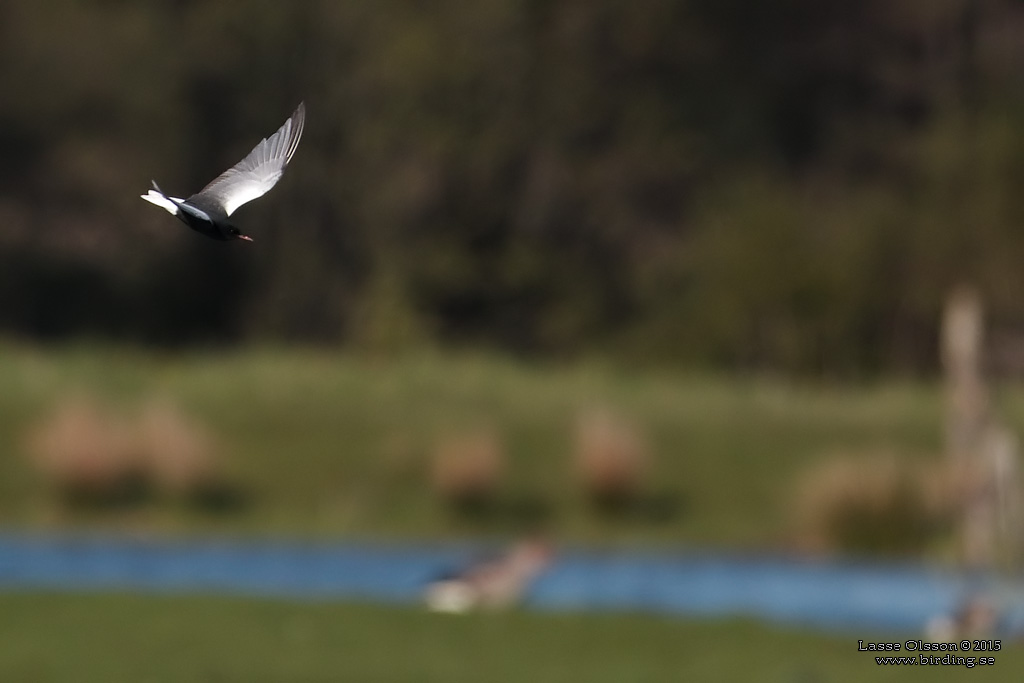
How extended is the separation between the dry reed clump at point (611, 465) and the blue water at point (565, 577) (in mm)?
1397

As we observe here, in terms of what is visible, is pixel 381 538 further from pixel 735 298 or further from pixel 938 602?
pixel 735 298

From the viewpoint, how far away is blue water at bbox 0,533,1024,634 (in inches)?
593

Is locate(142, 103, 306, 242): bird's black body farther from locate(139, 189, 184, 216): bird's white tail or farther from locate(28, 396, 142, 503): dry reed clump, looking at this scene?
locate(28, 396, 142, 503): dry reed clump

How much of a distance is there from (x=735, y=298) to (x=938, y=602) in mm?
16818

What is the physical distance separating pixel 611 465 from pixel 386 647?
33.4 feet

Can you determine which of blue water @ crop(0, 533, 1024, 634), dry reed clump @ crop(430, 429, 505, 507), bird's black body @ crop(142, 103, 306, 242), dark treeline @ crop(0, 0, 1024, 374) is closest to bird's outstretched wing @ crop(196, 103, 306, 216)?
bird's black body @ crop(142, 103, 306, 242)

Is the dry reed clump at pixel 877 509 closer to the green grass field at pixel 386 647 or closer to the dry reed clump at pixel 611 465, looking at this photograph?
the dry reed clump at pixel 611 465

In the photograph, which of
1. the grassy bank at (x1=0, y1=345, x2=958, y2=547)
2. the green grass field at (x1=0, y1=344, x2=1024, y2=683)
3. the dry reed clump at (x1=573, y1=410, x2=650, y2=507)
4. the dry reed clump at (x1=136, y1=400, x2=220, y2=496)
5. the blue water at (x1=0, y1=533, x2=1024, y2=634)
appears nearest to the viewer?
the green grass field at (x1=0, y1=344, x2=1024, y2=683)

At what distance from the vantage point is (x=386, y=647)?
Answer: 37.1ft

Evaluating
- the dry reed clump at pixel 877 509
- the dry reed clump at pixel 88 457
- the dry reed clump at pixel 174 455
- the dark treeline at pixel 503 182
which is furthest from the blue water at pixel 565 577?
the dark treeline at pixel 503 182

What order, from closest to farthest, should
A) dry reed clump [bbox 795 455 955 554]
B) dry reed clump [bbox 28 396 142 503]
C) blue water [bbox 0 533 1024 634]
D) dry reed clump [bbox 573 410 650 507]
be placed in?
blue water [bbox 0 533 1024 634], dry reed clump [bbox 795 455 955 554], dry reed clump [bbox 28 396 142 503], dry reed clump [bbox 573 410 650 507]

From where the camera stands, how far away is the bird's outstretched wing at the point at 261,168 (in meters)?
4.75

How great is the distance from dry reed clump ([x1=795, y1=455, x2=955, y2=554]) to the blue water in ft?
2.14

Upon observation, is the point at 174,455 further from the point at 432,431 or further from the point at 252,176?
the point at 252,176
